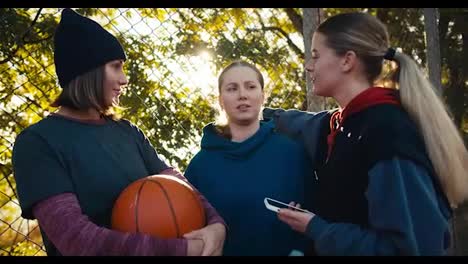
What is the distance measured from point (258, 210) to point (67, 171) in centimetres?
95

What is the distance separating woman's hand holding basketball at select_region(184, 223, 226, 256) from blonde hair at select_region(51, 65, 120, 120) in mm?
697

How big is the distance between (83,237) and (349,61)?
1.32 m

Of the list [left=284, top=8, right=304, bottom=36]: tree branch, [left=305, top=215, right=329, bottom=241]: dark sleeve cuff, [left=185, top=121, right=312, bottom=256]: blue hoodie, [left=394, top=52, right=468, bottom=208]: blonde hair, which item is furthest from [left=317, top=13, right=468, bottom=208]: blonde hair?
[left=284, top=8, right=304, bottom=36]: tree branch

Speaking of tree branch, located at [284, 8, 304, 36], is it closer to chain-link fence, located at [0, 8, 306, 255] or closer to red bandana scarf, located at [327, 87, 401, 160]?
chain-link fence, located at [0, 8, 306, 255]

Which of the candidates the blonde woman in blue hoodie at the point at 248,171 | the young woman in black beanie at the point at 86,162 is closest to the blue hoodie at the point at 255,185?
the blonde woman in blue hoodie at the point at 248,171

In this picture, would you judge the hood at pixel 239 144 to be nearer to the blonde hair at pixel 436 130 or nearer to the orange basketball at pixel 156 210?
the orange basketball at pixel 156 210

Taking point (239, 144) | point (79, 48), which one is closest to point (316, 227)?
point (239, 144)

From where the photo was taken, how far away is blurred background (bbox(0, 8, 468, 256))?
→ 126 inches

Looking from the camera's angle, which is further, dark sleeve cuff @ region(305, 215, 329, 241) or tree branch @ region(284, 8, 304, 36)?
tree branch @ region(284, 8, 304, 36)

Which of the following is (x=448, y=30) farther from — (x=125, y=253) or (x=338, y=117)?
(x=125, y=253)

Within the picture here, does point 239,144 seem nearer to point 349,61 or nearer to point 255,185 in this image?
point 255,185

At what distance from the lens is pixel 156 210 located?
2.17m

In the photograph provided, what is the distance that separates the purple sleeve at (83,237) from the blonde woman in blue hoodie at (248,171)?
66cm

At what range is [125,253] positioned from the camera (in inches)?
79.9
